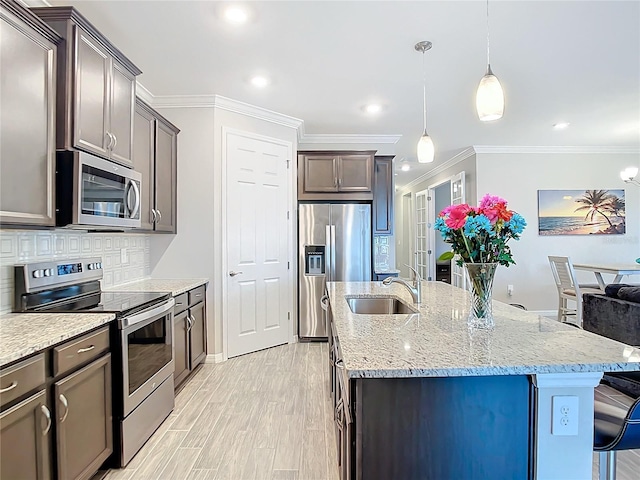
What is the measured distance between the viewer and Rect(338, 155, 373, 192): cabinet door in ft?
15.1

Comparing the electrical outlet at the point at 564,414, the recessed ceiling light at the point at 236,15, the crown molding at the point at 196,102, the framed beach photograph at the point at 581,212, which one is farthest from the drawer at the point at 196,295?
the framed beach photograph at the point at 581,212

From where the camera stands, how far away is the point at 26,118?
1.67 m

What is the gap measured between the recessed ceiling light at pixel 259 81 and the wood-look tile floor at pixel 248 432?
8.62 feet

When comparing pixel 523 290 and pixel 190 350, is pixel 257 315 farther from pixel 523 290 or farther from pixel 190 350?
pixel 523 290

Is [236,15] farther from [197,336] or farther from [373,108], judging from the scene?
[197,336]

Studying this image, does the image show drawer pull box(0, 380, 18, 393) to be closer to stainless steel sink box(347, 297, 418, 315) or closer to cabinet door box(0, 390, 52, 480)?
cabinet door box(0, 390, 52, 480)

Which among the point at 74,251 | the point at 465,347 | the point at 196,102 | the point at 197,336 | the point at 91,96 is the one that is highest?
the point at 196,102

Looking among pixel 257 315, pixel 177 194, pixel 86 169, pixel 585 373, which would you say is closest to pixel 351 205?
pixel 257 315

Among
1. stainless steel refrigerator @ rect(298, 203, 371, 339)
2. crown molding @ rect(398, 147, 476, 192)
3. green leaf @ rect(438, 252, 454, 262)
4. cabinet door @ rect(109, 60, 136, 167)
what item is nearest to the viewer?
green leaf @ rect(438, 252, 454, 262)

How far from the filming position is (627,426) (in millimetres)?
1201

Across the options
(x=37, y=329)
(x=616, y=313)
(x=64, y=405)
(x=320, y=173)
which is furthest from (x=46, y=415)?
(x=616, y=313)

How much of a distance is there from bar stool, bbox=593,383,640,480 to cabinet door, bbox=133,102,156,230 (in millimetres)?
2936

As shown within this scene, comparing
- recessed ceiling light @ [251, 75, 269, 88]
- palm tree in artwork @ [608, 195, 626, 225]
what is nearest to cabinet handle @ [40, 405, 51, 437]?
recessed ceiling light @ [251, 75, 269, 88]

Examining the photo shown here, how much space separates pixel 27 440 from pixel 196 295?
1971 millimetres
